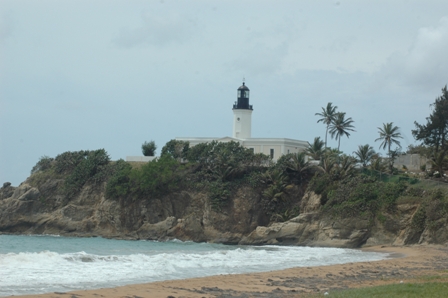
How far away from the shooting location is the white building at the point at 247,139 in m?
53.4

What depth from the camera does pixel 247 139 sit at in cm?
5462

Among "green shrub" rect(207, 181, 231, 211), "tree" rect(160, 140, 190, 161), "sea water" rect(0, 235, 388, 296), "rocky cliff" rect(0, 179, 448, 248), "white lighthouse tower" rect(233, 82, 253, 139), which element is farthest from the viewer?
"white lighthouse tower" rect(233, 82, 253, 139)

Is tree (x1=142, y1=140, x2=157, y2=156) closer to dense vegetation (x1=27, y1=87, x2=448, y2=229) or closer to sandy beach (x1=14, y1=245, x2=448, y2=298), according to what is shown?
dense vegetation (x1=27, y1=87, x2=448, y2=229)

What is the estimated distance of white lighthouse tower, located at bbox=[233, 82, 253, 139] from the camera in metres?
58.0

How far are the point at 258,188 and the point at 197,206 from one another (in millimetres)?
4965

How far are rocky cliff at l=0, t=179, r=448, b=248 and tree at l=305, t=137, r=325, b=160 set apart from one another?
200 inches

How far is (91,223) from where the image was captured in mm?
47719

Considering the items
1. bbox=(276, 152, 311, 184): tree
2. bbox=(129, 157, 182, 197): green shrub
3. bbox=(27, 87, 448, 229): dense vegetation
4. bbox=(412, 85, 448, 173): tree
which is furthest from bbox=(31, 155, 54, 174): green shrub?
bbox=(412, 85, 448, 173): tree

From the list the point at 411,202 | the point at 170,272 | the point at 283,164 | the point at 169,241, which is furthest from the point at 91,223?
the point at 170,272

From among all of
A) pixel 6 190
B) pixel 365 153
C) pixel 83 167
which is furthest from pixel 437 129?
pixel 6 190

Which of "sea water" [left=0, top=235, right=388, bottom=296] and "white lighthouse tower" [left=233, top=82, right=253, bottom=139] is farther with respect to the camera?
"white lighthouse tower" [left=233, top=82, right=253, bottom=139]

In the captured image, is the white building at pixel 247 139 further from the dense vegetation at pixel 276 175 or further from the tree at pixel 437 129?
the tree at pixel 437 129

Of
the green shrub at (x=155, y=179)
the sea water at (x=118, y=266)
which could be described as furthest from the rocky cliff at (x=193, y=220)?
the sea water at (x=118, y=266)

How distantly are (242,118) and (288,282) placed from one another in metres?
40.4
